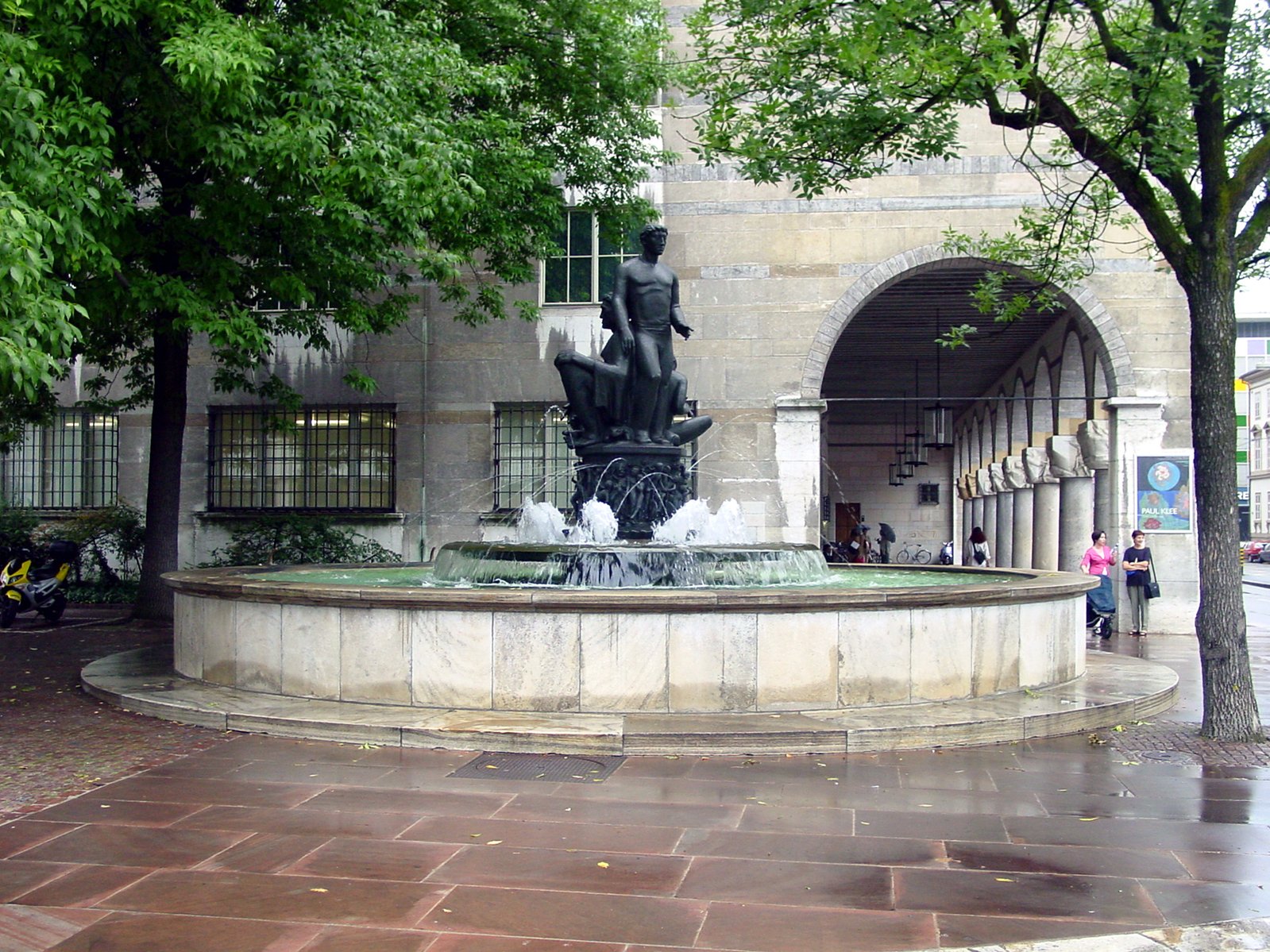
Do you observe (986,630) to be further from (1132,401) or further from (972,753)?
(1132,401)

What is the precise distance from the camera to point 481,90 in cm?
1592

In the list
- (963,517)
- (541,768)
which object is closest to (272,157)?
(541,768)

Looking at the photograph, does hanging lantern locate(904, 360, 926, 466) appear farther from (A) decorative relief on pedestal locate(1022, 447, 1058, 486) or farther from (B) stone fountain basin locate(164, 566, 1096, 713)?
(B) stone fountain basin locate(164, 566, 1096, 713)

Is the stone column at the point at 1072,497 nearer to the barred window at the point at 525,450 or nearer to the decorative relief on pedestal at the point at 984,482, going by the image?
the barred window at the point at 525,450

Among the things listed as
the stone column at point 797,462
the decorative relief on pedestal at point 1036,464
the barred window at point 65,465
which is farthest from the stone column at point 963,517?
the barred window at point 65,465

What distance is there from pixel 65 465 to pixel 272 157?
1326 cm

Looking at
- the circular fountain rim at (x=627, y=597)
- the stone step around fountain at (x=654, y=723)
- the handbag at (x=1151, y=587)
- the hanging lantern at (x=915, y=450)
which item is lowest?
the stone step around fountain at (x=654, y=723)

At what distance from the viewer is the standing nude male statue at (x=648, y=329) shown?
12.2m

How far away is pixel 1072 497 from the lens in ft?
76.8

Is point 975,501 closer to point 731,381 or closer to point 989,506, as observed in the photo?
point 989,506

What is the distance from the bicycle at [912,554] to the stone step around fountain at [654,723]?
31539 mm

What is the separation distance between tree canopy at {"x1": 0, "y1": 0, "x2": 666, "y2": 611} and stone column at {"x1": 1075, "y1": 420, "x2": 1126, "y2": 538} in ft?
27.6

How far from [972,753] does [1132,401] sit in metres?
12.6

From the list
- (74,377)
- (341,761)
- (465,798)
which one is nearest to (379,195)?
(341,761)
